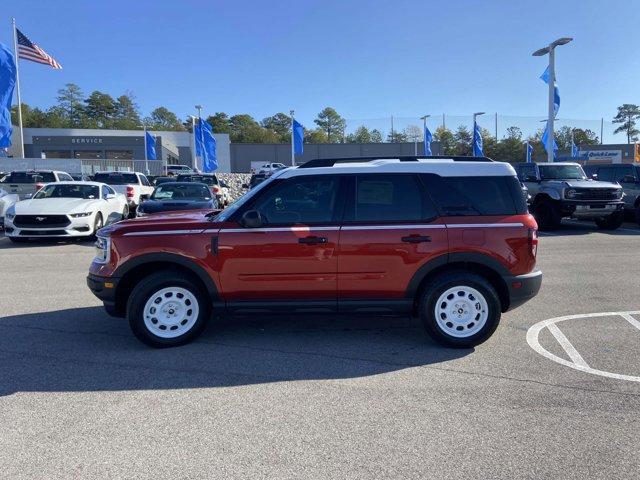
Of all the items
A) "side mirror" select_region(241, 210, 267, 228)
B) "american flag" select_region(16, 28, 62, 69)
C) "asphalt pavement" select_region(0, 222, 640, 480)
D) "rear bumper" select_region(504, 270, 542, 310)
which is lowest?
"asphalt pavement" select_region(0, 222, 640, 480)

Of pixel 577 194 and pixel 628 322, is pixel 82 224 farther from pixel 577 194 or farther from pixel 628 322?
pixel 577 194

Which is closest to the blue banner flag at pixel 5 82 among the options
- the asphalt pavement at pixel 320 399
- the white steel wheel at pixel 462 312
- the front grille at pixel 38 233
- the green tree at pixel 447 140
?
the front grille at pixel 38 233

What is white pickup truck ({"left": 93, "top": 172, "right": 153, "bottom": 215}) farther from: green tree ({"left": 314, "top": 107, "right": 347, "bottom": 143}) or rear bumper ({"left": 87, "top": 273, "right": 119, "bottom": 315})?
green tree ({"left": 314, "top": 107, "right": 347, "bottom": 143})

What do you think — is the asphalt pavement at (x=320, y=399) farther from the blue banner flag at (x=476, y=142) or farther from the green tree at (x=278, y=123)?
the green tree at (x=278, y=123)

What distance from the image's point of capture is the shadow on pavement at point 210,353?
4.44 metres

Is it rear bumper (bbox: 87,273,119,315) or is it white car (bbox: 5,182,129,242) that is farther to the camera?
white car (bbox: 5,182,129,242)

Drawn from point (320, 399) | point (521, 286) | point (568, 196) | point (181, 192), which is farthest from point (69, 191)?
point (568, 196)

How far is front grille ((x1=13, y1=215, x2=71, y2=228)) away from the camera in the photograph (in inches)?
467

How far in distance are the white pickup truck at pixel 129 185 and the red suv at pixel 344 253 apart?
531 inches

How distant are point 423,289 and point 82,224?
380 inches

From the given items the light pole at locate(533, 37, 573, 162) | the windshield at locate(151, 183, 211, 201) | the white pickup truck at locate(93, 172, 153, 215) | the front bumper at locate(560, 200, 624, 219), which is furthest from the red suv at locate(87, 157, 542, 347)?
the light pole at locate(533, 37, 573, 162)

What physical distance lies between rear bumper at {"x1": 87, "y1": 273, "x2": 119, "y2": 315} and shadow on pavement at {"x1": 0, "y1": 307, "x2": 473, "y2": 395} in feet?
1.51

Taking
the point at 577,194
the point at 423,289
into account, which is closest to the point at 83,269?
the point at 423,289

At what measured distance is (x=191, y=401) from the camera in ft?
13.2
